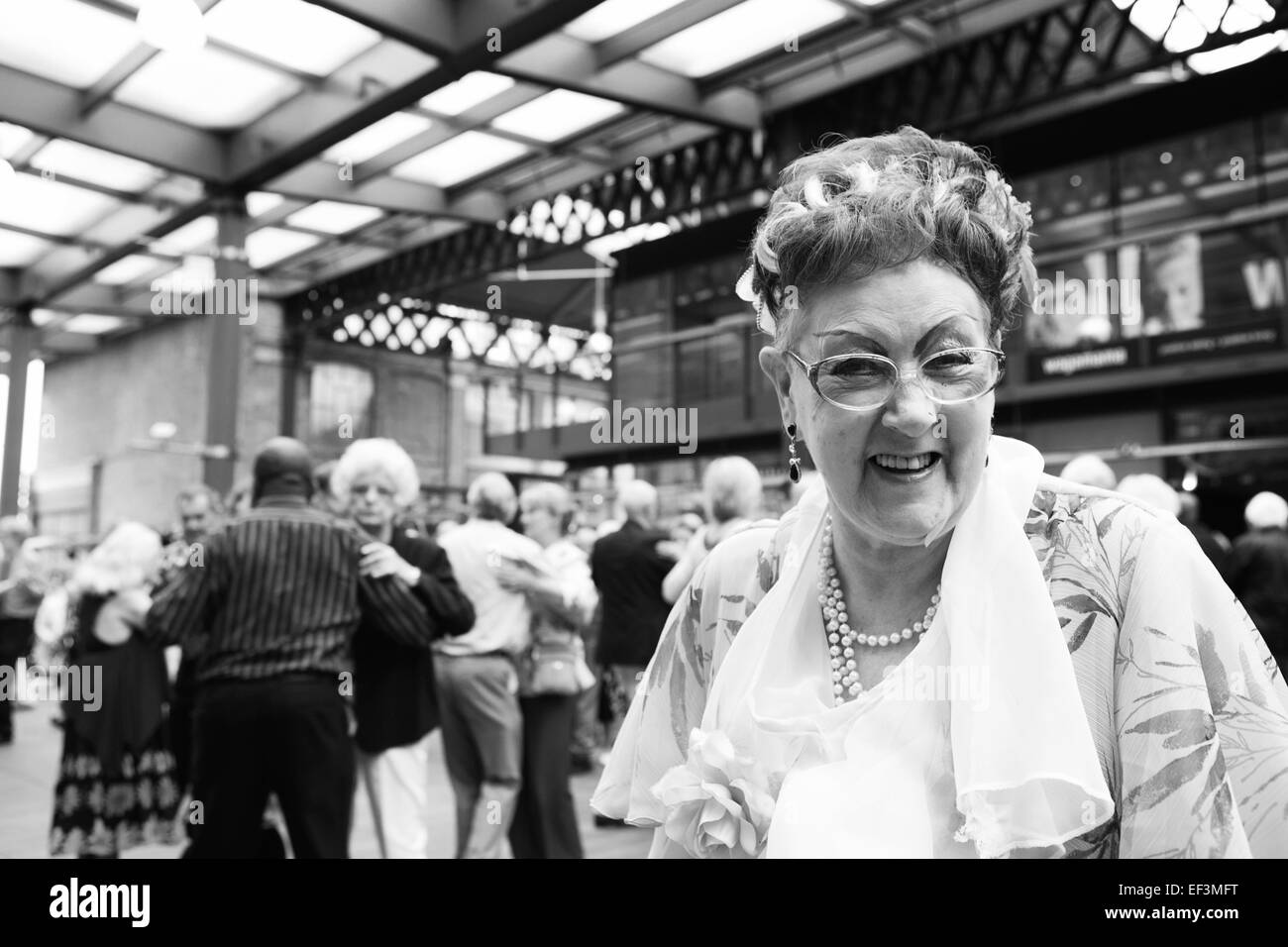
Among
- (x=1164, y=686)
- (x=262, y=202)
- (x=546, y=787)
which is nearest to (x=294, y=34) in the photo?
(x=262, y=202)

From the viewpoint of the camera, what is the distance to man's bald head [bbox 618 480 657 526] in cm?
448

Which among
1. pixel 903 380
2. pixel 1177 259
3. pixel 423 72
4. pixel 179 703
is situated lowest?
pixel 179 703

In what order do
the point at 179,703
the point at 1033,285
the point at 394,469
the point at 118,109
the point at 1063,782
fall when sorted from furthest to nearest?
the point at 118,109, the point at 179,703, the point at 394,469, the point at 1033,285, the point at 1063,782

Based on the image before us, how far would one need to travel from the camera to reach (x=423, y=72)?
707 centimetres

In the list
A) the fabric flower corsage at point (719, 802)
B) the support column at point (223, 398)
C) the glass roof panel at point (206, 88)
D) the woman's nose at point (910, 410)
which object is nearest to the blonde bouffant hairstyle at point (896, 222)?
the woman's nose at point (910, 410)

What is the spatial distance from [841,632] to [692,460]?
35.2ft

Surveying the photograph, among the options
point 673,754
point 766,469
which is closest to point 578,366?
point 766,469

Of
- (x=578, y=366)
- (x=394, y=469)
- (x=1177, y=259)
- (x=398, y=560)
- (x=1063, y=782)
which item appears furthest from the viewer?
(x=578, y=366)

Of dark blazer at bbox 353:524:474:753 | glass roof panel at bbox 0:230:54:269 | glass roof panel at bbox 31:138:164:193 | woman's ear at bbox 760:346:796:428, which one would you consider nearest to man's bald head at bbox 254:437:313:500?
dark blazer at bbox 353:524:474:753

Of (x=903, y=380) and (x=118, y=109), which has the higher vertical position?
(x=118, y=109)

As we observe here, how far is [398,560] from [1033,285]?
7.90 feet

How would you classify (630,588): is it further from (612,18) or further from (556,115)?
(556,115)

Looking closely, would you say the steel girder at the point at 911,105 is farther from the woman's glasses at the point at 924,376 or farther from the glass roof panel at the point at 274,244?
the woman's glasses at the point at 924,376
